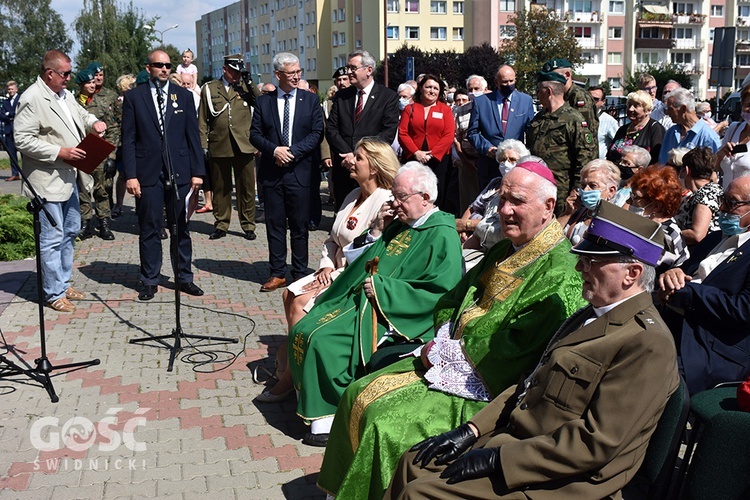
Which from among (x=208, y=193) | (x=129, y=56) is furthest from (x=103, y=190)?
(x=129, y=56)

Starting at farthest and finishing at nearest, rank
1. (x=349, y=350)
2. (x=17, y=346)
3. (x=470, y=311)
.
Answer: (x=17, y=346)
(x=349, y=350)
(x=470, y=311)

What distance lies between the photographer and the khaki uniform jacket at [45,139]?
7434mm

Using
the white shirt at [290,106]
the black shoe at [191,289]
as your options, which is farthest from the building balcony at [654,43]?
the black shoe at [191,289]

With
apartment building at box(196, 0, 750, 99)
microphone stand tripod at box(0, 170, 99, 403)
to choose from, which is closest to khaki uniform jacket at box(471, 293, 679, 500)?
microphone stand tripod at box(0, 170, 99, 403)

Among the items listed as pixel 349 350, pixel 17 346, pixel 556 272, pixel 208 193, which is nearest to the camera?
pixel 556 272

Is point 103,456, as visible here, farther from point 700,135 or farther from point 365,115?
point 700,135

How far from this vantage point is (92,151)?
741 centimetres

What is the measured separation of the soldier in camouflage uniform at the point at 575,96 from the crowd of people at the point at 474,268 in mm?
29

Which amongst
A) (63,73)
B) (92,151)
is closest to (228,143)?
(63,73)

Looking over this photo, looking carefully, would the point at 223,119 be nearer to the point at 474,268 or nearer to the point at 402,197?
the point at 402,197

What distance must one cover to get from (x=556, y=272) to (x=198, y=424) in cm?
260

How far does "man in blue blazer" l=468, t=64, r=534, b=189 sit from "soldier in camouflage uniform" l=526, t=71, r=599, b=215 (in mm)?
1124

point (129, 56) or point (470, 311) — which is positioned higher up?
point (129, 56)

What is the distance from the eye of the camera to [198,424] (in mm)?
5293
